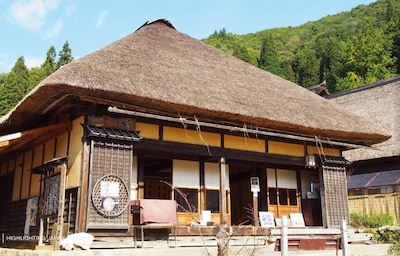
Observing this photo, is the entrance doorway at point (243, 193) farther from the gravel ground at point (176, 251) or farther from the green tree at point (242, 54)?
the green tree at point (242, 54)

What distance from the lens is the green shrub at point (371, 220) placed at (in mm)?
15793

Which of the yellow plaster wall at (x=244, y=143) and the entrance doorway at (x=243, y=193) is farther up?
the yellow plaster wall at (x=244, y=143)

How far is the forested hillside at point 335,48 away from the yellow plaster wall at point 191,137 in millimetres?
30775

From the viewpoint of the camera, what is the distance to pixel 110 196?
8.66 metres

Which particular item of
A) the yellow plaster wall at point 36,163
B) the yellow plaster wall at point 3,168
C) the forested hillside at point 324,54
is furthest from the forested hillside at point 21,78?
the yellow plaster wall at point 36,163

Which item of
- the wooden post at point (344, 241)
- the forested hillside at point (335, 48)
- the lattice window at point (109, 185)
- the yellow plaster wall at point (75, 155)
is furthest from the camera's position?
the forested hillside at point (335, 48)

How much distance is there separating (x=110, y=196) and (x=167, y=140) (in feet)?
6.69

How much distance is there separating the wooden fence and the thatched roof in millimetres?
5000

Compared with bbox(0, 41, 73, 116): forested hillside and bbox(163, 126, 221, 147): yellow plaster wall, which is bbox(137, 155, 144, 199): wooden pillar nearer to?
bbox(163, 126, 221, 147): yellow plaster wall

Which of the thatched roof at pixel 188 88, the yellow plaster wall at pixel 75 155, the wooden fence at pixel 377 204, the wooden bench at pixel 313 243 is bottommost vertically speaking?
the wooden bench at pixel 313 243

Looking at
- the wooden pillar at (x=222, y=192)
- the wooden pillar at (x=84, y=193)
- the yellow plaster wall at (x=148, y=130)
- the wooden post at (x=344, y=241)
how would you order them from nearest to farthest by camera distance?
the wooden post at (x=344, y=241) → the wooden pillar at (x=84, y=193) → the yellow plaster wall at (x=148, y=130) → the wooden pillar at (x=222, y=192)

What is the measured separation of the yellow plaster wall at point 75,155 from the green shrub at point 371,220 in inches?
451

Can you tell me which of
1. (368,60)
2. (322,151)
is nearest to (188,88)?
(322,151)

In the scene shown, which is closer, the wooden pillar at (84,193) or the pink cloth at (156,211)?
the wooden pillar at (84,193)
